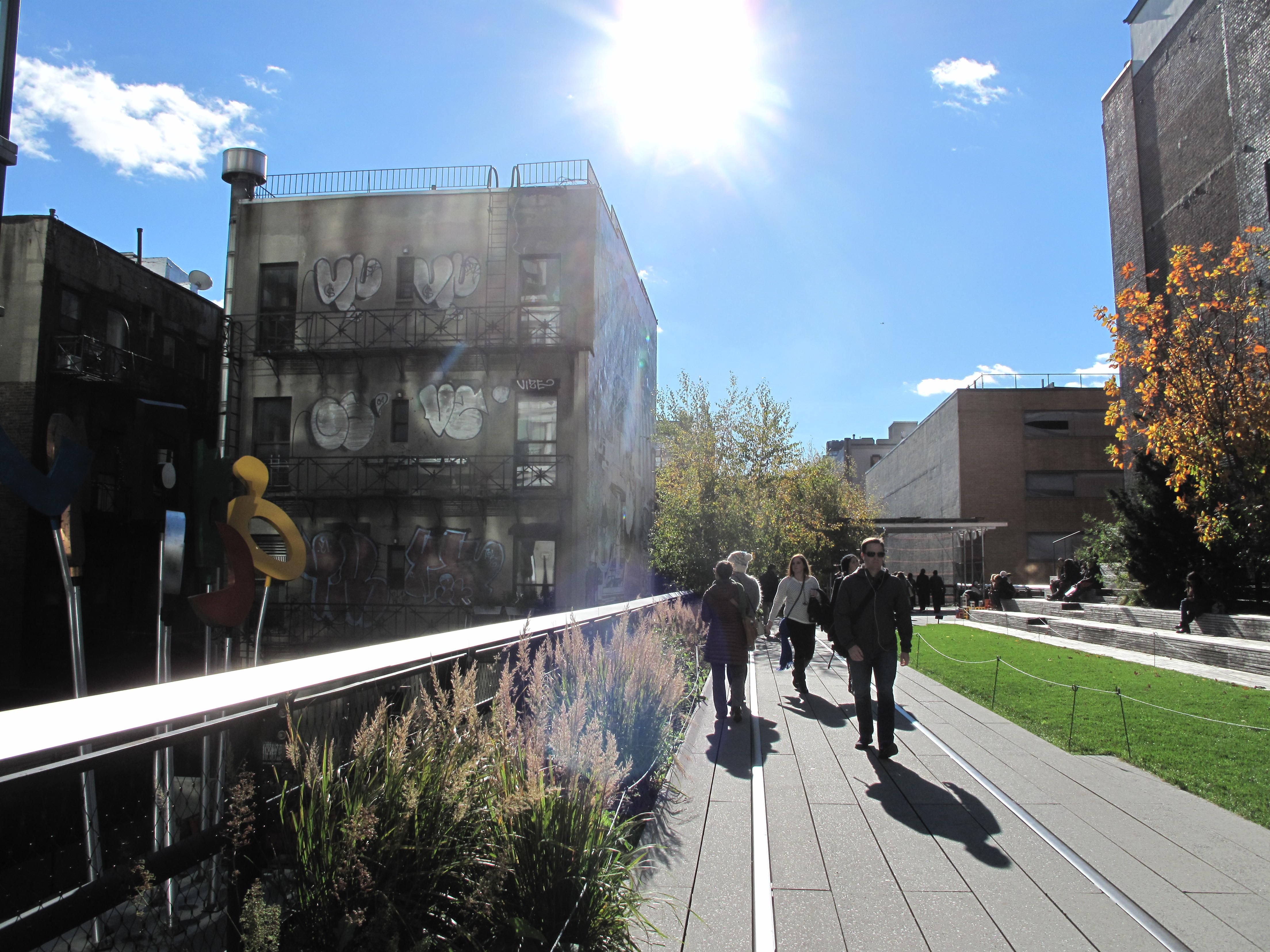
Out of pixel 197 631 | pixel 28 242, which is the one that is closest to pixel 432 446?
pixel 197 631

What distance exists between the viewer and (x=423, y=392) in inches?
1070

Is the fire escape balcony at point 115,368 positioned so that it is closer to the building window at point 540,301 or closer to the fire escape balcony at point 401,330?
the fire escape balcony at point 401,330

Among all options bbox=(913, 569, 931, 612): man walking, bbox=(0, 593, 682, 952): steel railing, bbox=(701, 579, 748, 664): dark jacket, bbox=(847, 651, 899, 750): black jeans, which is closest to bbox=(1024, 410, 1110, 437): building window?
bbox=(913, 569, 931, 612): man walking

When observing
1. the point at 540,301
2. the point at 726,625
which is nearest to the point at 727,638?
the point at 726,625

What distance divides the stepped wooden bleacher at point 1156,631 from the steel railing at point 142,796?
15.6 m

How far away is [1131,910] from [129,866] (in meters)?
4.46

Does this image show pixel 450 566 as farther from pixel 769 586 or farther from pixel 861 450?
pixel 861 450

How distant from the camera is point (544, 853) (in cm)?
349

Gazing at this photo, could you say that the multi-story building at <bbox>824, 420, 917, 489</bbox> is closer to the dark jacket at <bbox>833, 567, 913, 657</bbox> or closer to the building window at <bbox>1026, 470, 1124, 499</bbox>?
the building window at <bbox>1026, 470, 1124, 499</bbox>

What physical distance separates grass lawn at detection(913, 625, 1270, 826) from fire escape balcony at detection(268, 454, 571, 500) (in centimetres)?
1308

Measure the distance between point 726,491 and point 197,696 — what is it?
2559cm

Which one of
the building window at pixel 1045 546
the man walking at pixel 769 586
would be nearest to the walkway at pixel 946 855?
the man walking at pixel 769 586

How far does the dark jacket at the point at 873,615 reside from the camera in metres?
7.37

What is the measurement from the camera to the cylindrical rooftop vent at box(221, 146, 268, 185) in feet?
94.6
